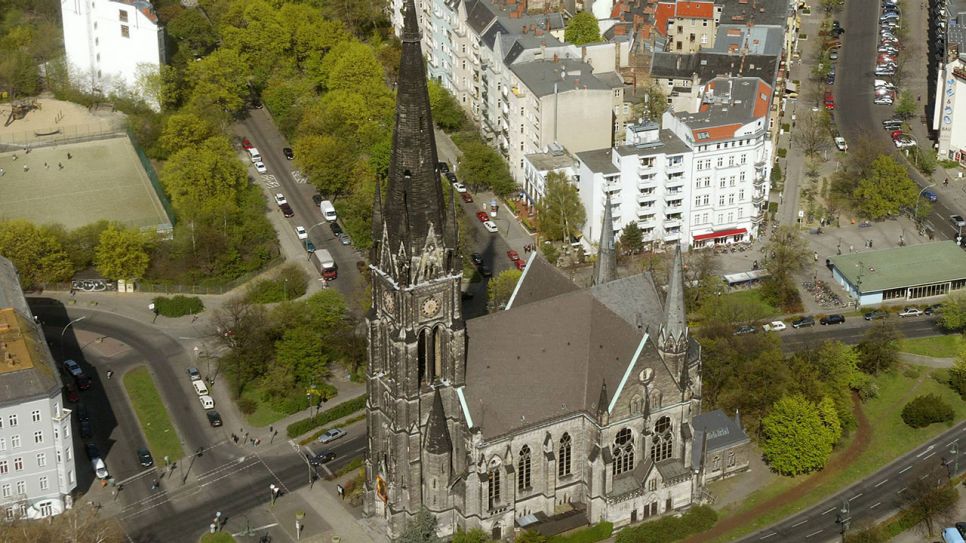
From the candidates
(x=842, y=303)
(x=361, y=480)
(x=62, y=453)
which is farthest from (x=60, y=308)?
(x=842, y=303)

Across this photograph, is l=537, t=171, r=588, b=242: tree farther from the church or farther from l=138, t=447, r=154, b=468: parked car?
l=138, t=447, r=154, b=468: parked car

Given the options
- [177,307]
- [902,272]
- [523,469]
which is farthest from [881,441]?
[177,307]

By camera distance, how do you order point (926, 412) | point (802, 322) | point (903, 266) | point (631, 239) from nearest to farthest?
1. point (926, 412)
2. point (802, 322)
3. point (903, 266)
4. point (631, 239)

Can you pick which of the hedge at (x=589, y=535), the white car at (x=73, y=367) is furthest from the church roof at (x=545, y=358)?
the white car at (x=73, y=367)

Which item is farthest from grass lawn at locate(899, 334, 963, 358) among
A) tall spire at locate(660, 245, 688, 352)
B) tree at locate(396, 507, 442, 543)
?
tree at locate(396, 507, 442, 543)

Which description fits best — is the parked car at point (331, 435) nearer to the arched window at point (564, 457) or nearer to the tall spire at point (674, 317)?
the arched window at point (564, 457)

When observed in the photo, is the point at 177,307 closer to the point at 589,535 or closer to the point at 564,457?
the point at 564,457
